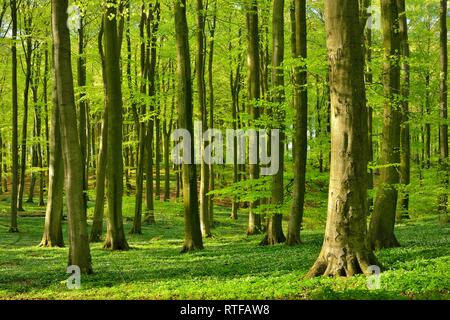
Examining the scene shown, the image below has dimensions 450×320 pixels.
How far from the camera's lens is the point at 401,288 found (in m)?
7.10

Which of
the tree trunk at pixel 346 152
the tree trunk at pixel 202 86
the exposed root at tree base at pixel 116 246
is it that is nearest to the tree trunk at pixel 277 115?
the tree trunk at pixel 202 86

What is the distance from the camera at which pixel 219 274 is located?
425 inches

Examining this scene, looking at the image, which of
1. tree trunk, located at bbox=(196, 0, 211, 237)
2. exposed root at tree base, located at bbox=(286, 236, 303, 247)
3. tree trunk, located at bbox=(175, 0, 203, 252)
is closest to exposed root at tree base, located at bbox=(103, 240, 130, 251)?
tree trunk, located at bbox=(175, 0, 203, 252)

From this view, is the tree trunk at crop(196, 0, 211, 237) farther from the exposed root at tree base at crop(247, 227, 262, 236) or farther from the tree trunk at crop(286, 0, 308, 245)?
the tree trunk at crop(286, 0, 308, 245)

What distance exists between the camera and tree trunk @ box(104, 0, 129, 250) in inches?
666

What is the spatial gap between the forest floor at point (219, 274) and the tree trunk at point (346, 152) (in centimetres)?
51

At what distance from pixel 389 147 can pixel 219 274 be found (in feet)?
18.3

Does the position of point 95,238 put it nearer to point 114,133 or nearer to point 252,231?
point 114,133

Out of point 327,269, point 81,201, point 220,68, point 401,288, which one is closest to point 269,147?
point 81,201

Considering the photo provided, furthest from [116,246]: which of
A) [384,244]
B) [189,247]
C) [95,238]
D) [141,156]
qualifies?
[384,244]

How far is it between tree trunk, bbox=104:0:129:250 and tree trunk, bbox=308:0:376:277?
10273 millimetres

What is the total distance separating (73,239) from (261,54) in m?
20.4

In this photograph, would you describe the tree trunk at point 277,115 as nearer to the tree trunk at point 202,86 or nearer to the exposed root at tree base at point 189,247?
the exposed root at tree base at point 189,247
